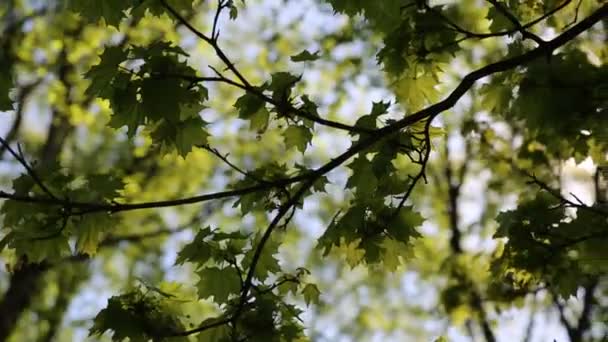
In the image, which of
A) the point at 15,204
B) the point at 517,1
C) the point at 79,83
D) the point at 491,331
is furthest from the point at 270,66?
the point at 15,204

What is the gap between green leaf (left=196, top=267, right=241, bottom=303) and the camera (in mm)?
2773

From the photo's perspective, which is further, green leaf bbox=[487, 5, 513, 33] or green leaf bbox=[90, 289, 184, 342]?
green leaf bbox=[487, 5, 513, 33]

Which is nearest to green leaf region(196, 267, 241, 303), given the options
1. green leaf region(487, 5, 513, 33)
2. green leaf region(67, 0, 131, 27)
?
green leaf region(67, 0, 131, 27)

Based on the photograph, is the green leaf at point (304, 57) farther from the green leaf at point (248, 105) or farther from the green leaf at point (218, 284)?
the green leaf at point (218, 284)

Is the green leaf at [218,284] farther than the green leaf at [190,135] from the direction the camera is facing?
Yes

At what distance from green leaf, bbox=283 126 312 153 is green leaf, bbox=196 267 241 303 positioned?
60 cm

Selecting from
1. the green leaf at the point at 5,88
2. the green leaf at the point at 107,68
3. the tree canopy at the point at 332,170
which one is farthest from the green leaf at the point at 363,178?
the green leaf at the point at 5,88

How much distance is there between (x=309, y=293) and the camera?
2971 mm

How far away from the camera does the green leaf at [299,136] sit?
2.86 m

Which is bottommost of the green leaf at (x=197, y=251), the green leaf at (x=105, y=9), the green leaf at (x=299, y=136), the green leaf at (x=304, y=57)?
the green leaf at (x=197, y=251)

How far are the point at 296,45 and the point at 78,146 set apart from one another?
10.4ft

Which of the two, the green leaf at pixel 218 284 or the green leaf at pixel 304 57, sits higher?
the green leaf at pixel 304 57

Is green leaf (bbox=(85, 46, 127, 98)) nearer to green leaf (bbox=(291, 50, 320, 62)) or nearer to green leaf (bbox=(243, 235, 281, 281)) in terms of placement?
green leaf (bbox=(291, 50, 320, 62))

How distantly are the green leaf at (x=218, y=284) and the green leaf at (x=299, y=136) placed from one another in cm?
60
